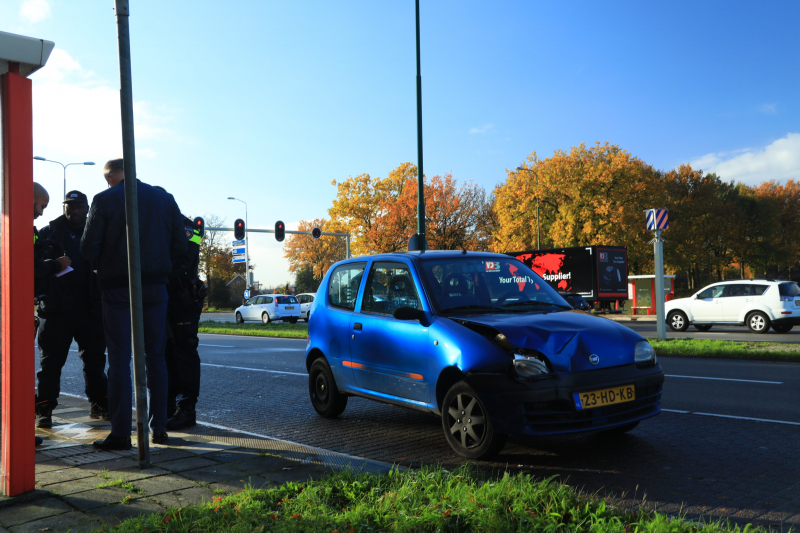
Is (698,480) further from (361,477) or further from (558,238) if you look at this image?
(558,238)

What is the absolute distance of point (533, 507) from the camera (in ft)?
11.3

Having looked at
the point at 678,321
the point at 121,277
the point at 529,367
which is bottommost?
the point at 678,321

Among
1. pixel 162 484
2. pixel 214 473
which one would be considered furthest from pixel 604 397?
pixel 162 484

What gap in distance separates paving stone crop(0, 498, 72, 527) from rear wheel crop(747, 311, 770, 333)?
20208 mm

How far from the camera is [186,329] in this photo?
19.9 feet

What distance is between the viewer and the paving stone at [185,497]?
12.0ft

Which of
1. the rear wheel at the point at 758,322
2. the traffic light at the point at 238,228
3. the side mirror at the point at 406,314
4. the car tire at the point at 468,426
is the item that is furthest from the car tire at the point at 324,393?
the traffic light at the point at 238,228

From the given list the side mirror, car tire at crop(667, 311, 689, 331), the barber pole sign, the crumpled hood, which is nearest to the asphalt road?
the crumpled hood

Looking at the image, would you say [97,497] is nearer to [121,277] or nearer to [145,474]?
[145,474]

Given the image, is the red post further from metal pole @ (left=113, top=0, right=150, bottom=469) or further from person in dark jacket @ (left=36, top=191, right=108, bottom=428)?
person in dark jacket @ (left=36, top=191, right=108, bottom=428)

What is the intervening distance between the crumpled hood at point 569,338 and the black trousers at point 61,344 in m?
3.47

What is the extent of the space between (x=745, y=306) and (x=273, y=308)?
21925 millimetres

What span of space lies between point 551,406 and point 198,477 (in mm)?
2389

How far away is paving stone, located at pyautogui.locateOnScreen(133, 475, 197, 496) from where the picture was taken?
388cm
